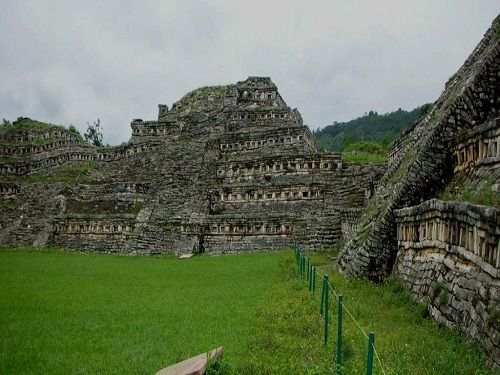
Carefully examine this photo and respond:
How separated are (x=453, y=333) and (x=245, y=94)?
1351 inches

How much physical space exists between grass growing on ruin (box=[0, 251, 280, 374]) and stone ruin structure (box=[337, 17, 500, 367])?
10.5 ft

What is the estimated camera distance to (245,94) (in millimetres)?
39719

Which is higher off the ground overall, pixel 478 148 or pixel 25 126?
pixel 25 126

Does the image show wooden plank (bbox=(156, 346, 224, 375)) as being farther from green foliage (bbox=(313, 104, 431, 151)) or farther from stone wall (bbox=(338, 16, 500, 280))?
green foliage (bbox=(313, 104, 431, 151))

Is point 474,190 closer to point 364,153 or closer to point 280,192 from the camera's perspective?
point 280,192

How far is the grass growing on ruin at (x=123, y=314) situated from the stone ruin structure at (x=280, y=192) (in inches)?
131

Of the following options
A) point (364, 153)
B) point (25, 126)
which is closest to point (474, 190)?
point (364, 153)

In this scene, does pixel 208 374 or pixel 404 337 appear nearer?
pixel 208 374

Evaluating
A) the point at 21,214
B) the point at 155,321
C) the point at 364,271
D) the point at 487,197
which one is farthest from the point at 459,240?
the point at 21,214

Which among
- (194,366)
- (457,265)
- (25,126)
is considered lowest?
(194,366)

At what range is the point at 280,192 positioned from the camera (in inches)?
1012

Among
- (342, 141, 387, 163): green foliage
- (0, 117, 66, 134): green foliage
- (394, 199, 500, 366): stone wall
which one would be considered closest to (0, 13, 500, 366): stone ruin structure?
(394, 199, 500, 366): stone wall

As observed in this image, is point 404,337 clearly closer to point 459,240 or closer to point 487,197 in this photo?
point 459,240

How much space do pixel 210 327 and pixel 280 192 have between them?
17273 millimetres
